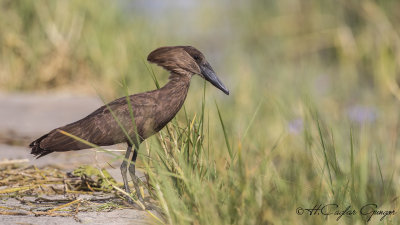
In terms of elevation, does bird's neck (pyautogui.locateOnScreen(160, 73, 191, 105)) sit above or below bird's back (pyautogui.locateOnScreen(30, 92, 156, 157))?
above

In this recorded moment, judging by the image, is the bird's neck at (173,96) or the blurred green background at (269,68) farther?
the blurred green background at (269,68)

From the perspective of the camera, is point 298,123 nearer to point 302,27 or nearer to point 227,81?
point 227,81

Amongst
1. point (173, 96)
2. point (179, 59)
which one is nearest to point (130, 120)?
point (173, 96)

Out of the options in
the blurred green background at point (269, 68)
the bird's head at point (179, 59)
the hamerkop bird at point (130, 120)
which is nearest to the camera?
the hamerkop bird at point (130, 120)

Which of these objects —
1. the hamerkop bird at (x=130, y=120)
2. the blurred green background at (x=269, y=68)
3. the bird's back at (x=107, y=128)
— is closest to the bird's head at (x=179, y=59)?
the hamerkop bird at (x=130, y=120)

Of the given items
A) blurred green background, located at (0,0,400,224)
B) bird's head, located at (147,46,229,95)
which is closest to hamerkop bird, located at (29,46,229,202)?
bird's head, located at (147,46,229,95)

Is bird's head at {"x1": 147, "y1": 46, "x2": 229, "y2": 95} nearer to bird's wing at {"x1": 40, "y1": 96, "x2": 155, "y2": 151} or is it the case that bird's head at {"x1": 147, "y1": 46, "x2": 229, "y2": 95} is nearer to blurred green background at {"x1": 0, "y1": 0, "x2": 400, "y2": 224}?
bird's wing at {"x1": 40, "y1": 96, "x2": 155, "y2": 151}

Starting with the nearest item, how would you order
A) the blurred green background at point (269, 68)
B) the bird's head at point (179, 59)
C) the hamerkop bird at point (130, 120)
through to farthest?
the hamerkop bird at point (130, 120), the bird's head at point (179, 59), the blurred green background at point (269, 68)

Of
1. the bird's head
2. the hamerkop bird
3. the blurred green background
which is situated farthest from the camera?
the blurred green background

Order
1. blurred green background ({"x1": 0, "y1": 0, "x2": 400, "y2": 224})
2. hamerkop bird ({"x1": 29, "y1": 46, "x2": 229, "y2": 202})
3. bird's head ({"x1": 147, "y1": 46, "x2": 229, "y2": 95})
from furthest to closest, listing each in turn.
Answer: blurred green background ({"x1": 0, "y1": 0, "x2": 400, "y2": 224}) < bird's head ({"x1": 147, "y1": 46, "x2": 229, "y2": 95}) < hamerkop bird ({"x1": 29, "y1": 46, "x2": 229, "y2": 202})

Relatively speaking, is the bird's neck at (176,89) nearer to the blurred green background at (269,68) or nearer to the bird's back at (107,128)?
the bird's back at (107,128)

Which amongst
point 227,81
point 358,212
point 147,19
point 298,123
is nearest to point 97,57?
point 147,19

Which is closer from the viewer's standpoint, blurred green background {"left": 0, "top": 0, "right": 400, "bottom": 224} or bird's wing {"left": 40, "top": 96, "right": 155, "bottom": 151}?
bird's wing {"left": 40, "top": 96, "right": 155, "bottom": 151}

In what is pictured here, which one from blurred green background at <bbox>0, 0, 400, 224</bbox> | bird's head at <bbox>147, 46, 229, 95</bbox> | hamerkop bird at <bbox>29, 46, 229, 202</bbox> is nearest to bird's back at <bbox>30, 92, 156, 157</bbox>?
hamerkop bird at <bbox>29, 46, 229, 202</bbox>
